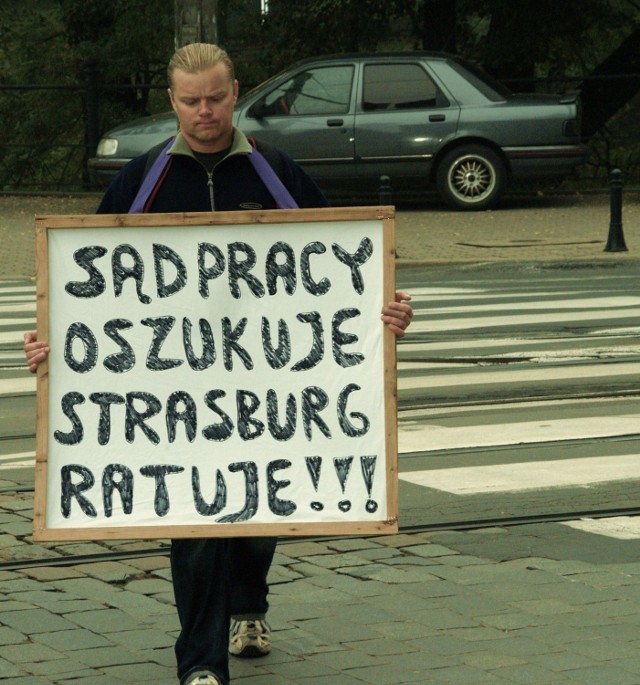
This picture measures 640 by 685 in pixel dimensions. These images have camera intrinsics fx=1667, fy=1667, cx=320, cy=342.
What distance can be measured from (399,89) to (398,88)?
2 centimetres

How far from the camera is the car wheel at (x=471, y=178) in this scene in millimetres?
20172

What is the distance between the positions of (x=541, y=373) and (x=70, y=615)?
18.2 feet

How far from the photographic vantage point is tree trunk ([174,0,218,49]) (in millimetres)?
18375

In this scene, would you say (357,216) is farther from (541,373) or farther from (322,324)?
(541,373)

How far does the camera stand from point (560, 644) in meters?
4.94

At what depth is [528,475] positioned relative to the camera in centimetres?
749

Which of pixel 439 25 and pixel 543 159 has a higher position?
pixel 439 25

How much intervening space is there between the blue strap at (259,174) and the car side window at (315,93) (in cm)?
1528

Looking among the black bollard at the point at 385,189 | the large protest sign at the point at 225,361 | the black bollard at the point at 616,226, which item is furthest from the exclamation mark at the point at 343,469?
the black bollard at the point at 616,226

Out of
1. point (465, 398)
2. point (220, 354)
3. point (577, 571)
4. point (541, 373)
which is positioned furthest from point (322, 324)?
point (541, 373)

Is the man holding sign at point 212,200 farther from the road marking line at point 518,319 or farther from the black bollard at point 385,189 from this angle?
the black bollard at point 385,189

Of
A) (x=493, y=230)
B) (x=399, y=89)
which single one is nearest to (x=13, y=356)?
(x=493, y=230)

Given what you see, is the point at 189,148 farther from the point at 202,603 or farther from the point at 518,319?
the point at 518,319

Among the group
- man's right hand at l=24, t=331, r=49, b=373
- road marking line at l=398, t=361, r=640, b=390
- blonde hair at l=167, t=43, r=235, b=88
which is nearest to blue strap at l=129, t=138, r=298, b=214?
blonde hair at l=167, t=43, r=235, b=88
